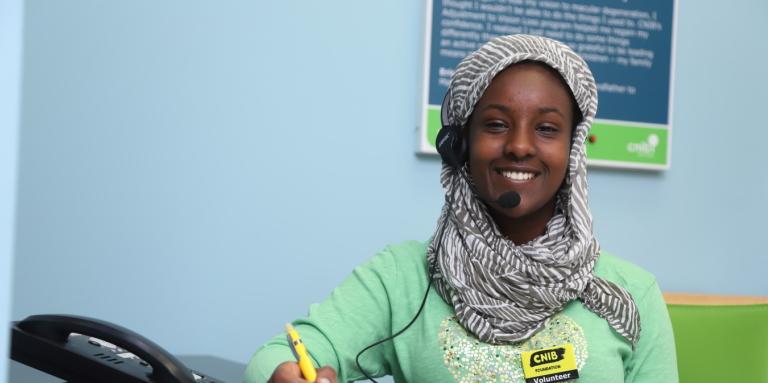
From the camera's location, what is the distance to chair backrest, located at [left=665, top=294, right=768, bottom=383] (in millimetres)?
1349

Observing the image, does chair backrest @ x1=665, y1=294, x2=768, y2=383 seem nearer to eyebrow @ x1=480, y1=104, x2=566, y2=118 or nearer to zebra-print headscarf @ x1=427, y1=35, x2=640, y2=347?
zebra-print headscarf @ x1=427, y1=35, x2=640, y2=347

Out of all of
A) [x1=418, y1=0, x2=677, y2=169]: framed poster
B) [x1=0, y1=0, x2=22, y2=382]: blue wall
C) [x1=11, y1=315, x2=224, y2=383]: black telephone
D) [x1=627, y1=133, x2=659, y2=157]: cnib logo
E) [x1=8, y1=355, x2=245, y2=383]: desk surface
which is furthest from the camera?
[x1=627, y1=133, x2=659, y2=157]: cnib logo

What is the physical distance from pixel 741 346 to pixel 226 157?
3.74 feet

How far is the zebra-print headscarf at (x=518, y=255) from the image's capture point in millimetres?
1150

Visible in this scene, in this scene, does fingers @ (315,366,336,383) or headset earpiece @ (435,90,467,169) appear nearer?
fingers @ (315,366,336,383)

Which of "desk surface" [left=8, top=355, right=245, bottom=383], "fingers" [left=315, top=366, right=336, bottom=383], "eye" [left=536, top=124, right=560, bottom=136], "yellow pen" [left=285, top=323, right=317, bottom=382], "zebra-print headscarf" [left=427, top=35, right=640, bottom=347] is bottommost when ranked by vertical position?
"desk surface" [left=8, top=355, right=245, bottom=383]

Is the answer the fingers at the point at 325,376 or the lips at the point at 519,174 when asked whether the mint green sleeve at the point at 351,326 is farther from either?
the lips at the point at 519,174

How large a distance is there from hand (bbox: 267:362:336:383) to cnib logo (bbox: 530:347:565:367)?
0.28 m

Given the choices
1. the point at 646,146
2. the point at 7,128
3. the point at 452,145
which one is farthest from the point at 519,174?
the point at 646,146

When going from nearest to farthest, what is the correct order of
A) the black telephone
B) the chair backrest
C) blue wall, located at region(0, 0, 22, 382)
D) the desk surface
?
blue wall, located at region(0, 0, 22, 382), the black telephone, the desk surface, the chair backrest

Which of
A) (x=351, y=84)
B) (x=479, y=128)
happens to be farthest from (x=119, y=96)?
(x=479, y=128)

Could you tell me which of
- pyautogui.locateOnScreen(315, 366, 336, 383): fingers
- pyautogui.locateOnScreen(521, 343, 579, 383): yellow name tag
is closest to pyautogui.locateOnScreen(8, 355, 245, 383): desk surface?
pyautogui.locateOnScreen(315, 366, 336, 383): fingers

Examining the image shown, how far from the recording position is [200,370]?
1323 mm

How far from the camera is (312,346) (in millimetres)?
1117
